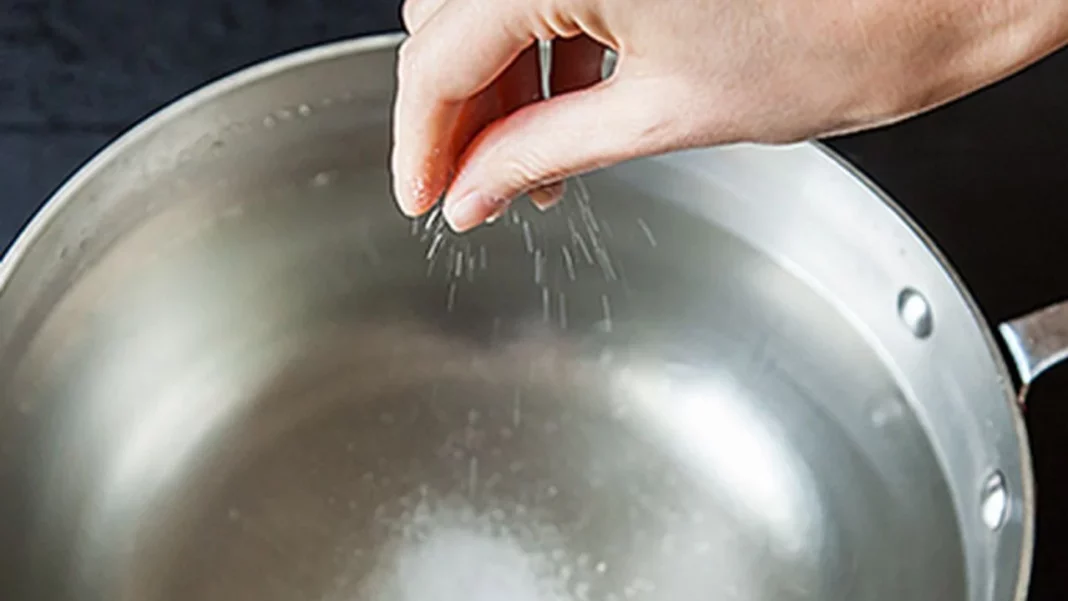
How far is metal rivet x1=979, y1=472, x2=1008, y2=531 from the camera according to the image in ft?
1.69

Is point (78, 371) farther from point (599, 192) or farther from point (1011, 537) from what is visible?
point (1011, 537)

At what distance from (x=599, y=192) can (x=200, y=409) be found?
0.70 ft

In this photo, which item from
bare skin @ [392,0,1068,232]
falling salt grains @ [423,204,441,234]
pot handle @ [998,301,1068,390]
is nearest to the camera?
bare skin @ [392,0,1068,232]

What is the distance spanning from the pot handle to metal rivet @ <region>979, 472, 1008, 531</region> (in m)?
0.04

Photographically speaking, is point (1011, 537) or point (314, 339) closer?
point (1011, 537)

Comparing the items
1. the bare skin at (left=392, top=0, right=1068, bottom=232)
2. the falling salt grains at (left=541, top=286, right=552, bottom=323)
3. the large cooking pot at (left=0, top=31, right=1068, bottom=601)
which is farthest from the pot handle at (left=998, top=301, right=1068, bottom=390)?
the falling salt grains at (left=541, top=286, right=552, bottom=323)

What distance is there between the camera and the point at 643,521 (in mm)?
625

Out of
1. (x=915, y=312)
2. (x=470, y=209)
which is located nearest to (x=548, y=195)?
(x=470, y=209)

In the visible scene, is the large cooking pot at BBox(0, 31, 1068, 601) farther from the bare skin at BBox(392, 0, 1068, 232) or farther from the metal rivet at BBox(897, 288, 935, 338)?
the bare skin at BBox(392, 0, 1068, 232)

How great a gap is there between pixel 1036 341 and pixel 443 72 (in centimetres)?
25

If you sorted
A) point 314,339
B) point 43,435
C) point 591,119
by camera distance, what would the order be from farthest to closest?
point 314,339
point 43,435
point 591,119

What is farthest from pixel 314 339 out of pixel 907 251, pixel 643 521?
pixel 907 251

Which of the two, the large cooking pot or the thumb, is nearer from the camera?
the thumb

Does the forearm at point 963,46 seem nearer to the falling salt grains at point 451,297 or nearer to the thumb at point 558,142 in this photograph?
the thumb at point 558,142
